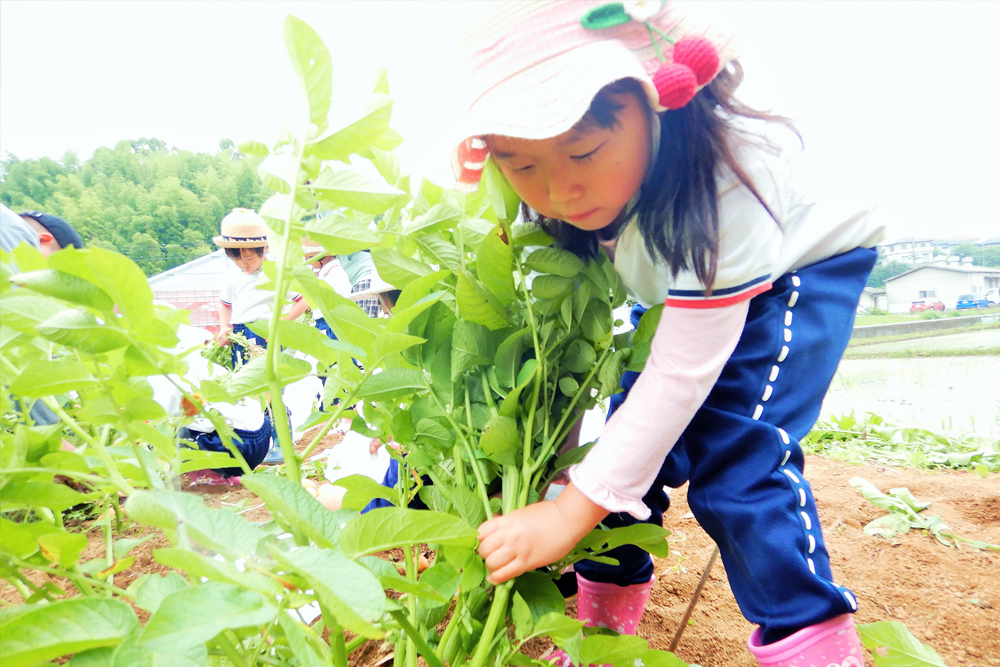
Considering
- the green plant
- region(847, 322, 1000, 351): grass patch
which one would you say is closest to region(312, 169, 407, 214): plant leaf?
the green plant

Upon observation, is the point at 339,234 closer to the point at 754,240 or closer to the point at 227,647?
the point at 227,647

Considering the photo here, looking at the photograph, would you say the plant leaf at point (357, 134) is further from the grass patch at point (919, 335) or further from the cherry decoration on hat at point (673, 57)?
the grass patch at point (919, 335)

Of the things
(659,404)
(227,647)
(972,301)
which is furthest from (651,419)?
(972,301)

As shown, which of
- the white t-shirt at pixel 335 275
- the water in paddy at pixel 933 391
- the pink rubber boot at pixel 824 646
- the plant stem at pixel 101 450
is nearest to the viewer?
the plant stem at pixel 101 450

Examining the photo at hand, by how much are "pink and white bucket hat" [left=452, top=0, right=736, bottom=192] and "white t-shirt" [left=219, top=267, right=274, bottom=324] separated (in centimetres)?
101

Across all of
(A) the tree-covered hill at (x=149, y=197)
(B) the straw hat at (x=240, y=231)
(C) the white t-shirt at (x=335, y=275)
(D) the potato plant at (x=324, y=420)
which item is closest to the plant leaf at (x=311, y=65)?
(D) the potato plant at (x=324, y=420)

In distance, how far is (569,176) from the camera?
0.50 meters

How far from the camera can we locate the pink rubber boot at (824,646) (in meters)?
0.55

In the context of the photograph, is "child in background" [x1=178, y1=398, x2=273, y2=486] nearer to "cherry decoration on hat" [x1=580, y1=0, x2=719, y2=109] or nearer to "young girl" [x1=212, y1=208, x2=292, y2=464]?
"young girl" [x1=212, y1=208, x2=292, y2=464]

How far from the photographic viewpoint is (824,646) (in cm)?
55

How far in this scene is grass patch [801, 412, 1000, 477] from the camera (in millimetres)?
1555

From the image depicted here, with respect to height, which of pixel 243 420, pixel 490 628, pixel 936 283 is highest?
pixel 490 628

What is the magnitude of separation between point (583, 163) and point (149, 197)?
6.29 feet

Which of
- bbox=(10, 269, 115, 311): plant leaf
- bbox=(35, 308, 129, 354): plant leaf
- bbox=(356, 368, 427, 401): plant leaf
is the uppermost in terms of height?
bbox=(10, 269, 115, 311): plant leaf
